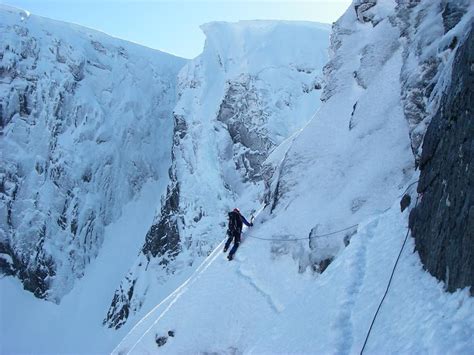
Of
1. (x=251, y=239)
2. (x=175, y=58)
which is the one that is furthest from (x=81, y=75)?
(x=251, y=239)

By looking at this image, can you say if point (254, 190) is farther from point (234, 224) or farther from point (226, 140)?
point (234, 224)

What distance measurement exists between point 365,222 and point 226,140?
42697mm

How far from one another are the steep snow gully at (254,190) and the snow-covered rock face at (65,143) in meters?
0.24

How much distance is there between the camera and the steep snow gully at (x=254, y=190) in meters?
7.13

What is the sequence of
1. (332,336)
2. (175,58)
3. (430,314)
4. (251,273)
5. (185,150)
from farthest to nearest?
(175,58)
(185,150)
(251,273)
(332,336)
(430,314)

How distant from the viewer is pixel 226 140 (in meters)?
53.5

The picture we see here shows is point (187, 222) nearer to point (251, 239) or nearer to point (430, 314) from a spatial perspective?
point (251, 239)

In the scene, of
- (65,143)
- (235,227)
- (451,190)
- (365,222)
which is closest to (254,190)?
(65,143)

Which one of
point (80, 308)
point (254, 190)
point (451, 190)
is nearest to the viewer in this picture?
point (451, 190)

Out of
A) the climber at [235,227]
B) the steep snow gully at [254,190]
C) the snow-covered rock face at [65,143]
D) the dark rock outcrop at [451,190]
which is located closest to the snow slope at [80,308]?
the steep snow gully at [254,190]

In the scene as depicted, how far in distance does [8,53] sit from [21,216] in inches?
816

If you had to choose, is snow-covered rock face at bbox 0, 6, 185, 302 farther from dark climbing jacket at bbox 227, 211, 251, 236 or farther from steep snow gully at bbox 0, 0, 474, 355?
dark climbing jacket at bbox 227, 211, 251, 236

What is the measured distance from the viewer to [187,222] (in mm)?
51719

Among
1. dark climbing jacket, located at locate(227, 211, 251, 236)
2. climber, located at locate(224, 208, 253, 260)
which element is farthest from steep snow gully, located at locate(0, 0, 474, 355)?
dark climbing jacket, located at locate(227, 211, 251, 236)
